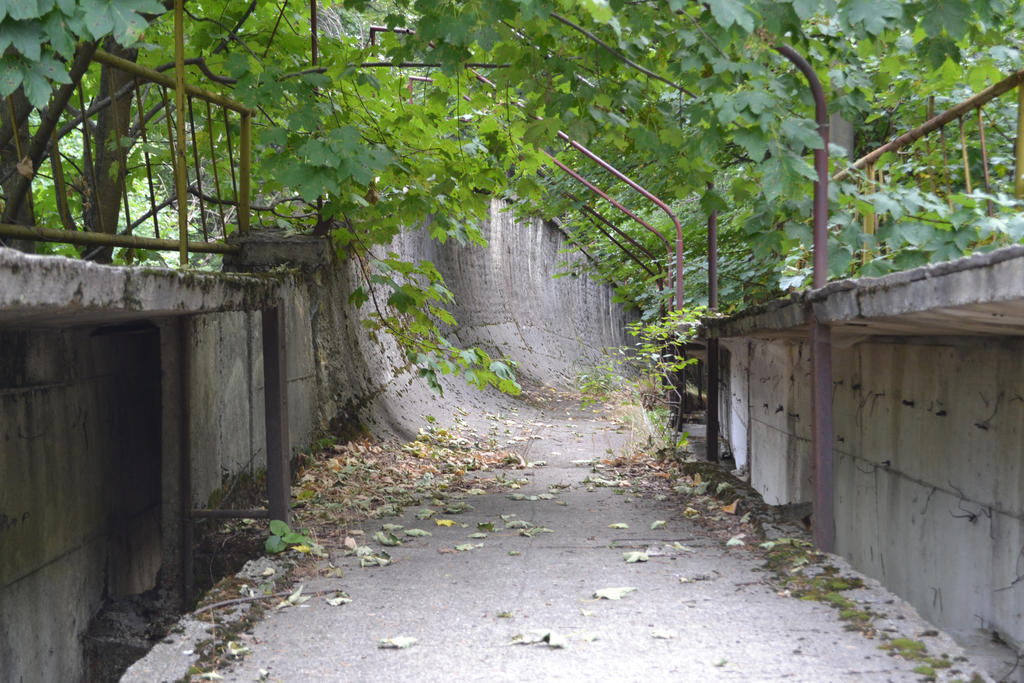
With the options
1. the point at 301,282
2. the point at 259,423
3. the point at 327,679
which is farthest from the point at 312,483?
the point at 327,679

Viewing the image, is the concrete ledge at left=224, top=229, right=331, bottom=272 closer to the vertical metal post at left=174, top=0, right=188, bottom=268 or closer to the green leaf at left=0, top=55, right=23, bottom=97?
the vertical metal post at left=174, top=0, right=188, bottom=268

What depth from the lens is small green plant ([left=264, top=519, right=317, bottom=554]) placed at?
15.9 feet

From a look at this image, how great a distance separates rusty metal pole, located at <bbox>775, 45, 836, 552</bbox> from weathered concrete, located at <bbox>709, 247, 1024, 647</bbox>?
0.23 m

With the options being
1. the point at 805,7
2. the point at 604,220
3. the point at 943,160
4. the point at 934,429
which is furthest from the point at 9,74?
the point at 604,220

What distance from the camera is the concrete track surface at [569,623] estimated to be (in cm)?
321

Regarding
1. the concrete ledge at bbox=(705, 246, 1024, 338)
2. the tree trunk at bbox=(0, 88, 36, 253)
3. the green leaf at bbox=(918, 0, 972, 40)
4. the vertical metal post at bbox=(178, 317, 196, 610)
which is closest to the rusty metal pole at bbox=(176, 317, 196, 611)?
the vertical metal post at bbox=(178, 317, 196, 610)

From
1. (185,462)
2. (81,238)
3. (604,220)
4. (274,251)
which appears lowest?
(185,462)

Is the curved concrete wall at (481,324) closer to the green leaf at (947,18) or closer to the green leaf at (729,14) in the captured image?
the green leaf at (729,14)

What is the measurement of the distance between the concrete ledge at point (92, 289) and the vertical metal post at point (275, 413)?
81cm

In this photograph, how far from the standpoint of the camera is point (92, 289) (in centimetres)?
266

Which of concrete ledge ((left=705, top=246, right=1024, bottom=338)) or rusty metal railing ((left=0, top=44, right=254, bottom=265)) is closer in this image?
concrete ledge ((left=705, top=246, right=1024, bottom=338))

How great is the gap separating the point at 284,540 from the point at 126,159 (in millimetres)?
2790

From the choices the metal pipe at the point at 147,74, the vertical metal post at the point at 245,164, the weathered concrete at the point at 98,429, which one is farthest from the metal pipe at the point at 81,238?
the vertical metal post at the point at 245,164

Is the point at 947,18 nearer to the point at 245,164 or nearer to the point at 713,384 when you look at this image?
the point at 245,164
